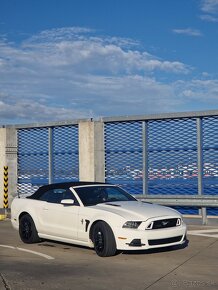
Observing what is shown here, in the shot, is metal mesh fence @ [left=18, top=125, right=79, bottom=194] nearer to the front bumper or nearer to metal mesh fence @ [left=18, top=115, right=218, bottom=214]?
metal mesh fence @ [left=18, top=115, right=218, bottom=214]

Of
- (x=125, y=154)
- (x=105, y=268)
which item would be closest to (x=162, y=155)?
(x=125, y=154)

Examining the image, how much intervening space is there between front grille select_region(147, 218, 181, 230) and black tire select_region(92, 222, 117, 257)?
67 cm

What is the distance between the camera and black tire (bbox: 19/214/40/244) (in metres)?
10.3

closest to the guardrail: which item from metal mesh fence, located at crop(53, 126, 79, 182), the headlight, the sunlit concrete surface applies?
the sunlit concrete surface

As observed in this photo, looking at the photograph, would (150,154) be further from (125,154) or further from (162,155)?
(125,154)

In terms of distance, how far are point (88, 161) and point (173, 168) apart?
8.87 ft

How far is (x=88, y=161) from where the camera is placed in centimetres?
1530

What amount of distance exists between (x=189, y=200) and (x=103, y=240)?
4565 mm

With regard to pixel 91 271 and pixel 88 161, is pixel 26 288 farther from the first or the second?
pixel 88 161

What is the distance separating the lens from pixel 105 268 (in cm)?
783

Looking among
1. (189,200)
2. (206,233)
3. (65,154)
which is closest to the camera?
(206,233)

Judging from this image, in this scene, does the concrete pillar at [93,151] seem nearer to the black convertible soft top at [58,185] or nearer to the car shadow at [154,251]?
the black convertible soft top at [58,185]

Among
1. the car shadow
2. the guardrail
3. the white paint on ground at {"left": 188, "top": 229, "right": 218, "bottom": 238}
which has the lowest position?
the white paint on ground at {"left": 188, "top": 229, "right": 218, "bottom": 238}

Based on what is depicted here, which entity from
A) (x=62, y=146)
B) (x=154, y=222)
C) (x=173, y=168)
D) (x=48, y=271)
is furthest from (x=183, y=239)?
(x=62, y=146)
